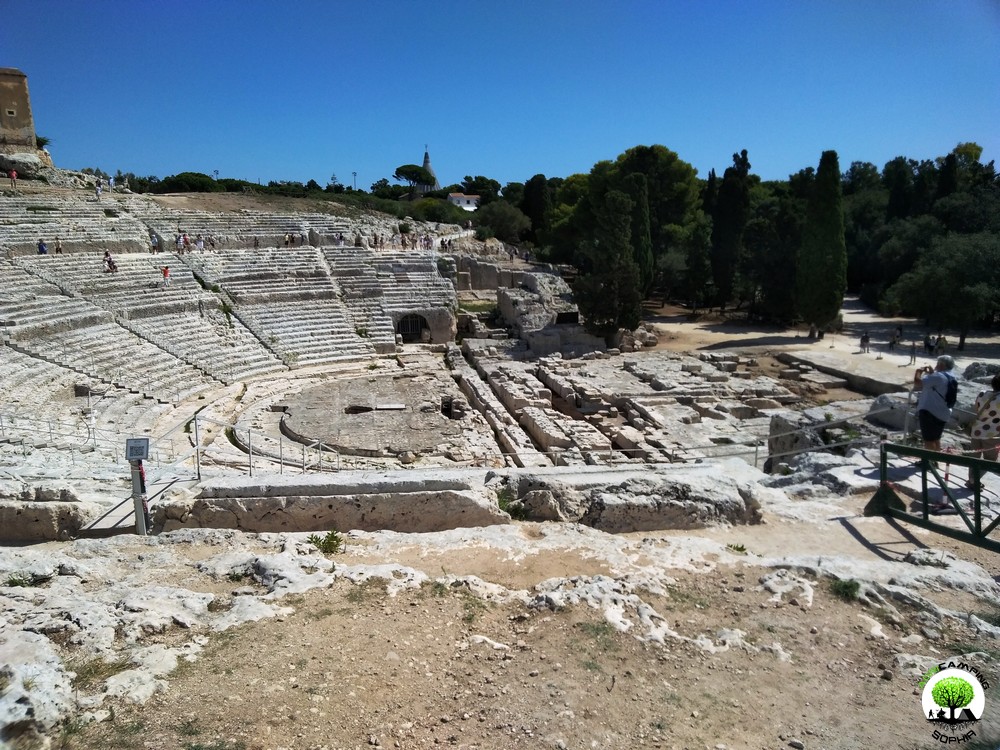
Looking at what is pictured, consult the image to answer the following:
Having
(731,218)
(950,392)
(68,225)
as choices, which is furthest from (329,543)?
(731,218)

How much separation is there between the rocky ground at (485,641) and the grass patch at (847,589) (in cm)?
2

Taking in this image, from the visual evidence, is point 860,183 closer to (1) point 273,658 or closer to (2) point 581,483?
(2) point 581,483

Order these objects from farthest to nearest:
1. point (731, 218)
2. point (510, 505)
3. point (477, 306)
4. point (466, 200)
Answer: point (466, 200), point (731, 218), point (477, 306), point (510, 505)

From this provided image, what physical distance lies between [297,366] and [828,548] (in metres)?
17.6

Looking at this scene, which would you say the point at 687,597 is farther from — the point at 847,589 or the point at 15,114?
the point at 15,114

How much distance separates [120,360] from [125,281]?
205 inches

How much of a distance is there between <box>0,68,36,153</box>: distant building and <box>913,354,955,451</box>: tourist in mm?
37622

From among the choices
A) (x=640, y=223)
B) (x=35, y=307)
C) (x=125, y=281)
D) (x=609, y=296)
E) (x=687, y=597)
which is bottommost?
(x=687, y=597)

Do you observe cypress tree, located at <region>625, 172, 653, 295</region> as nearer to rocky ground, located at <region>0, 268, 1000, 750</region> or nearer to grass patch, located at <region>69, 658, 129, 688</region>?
rocky ground, located at <region>0, 268, 1000, 750</region>

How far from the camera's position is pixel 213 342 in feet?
66.3

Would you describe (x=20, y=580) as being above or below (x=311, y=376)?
above

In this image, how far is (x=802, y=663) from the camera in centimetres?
408

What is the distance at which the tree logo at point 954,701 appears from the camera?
335cm

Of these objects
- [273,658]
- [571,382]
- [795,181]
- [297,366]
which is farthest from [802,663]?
[795,181]
